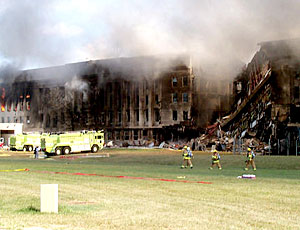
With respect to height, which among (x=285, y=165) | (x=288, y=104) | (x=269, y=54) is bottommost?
(x=285, y=165)

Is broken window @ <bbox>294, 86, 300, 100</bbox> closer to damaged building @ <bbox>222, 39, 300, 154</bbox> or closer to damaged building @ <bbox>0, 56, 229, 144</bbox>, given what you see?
damaged building @ <bbox>222, 39, 300, 154</bbox>

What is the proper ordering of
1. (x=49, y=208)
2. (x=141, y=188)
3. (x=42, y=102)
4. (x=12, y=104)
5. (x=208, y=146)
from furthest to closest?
(x=12, y=104)
(x=42, y=102)
(x=208, y=146)
(x=141, y=188)
(x=49, y=208)

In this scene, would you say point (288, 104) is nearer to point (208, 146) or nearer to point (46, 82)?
point (208, 146)

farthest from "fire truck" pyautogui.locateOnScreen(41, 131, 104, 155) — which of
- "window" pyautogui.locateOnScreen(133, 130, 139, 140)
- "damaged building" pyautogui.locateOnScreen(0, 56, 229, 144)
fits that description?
"window" pyautogui.locateOnScreen(133, 130, 139, 140)

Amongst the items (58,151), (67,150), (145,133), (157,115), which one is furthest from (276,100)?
(145,133)

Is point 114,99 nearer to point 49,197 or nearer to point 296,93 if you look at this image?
point 296,93

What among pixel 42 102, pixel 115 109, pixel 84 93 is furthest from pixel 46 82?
pixel 115 109

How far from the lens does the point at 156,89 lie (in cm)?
7588

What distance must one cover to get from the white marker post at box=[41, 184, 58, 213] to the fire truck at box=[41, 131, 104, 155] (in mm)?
42250

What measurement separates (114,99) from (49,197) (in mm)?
69914

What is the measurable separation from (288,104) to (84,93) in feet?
138

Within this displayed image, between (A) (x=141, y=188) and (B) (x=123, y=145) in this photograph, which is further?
(B) (x=123, y=145)

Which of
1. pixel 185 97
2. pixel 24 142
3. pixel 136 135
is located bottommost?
pixel 24 142

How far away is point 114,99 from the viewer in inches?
3209
